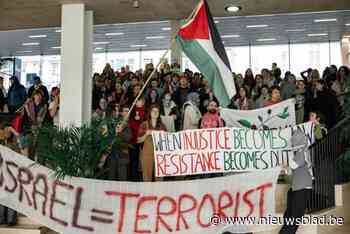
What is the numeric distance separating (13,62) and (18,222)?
51.8 ft

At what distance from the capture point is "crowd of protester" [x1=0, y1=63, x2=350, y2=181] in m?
7.29

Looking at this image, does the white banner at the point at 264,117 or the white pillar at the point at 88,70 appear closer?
the white banner at the point at 264,117

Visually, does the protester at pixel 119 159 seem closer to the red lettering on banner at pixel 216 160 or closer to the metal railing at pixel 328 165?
the red lettering on banner at pixel 216 160

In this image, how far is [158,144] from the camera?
6918 mm

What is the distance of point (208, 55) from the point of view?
6.57 meters

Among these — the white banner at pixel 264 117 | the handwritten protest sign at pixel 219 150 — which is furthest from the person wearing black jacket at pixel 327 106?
the handwritten protest sign at pixel 219 150

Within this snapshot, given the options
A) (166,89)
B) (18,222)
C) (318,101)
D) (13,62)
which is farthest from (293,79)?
(13,62)

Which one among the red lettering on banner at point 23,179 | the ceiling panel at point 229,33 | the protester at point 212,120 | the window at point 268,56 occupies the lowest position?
the red lettering on banner at point 23,179

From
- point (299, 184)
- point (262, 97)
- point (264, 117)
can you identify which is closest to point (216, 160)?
point (299, 184)

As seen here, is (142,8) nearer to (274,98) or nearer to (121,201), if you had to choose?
(274,98)

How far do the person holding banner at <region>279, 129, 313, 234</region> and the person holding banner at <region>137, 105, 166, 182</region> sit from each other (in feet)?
6.88

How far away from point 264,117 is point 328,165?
4.08 feet

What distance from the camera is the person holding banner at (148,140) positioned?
7141mm

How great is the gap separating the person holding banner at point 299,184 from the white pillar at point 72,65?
13.7 feet
